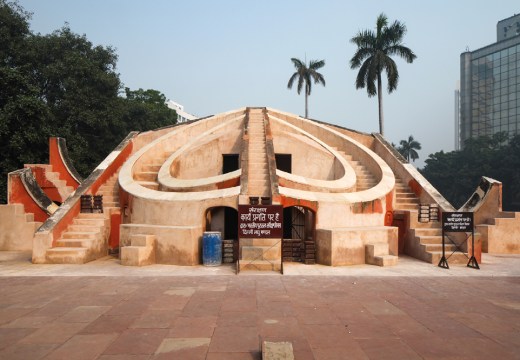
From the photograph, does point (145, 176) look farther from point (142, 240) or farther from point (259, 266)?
point (259, 266)

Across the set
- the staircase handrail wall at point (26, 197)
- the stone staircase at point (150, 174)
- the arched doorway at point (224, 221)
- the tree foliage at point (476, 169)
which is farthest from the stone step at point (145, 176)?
the tree foliage at point (476, 169)

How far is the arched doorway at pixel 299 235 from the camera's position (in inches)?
426

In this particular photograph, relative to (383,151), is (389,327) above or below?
below

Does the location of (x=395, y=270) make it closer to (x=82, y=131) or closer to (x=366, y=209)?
(x=366, y=209)

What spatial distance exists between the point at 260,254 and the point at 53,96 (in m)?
23.7

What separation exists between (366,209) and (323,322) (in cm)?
636

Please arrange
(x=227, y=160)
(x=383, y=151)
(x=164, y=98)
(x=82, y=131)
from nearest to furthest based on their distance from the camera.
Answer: (x=227, y=160) < (x=383, y=151) < (x=82, y=131) < (x=164, y=98)

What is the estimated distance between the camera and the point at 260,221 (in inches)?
382

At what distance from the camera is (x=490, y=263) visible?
38.0 feet

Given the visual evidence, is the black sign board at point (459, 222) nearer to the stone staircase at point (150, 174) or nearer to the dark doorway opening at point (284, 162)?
the dark doorway opening at point (284, 162)

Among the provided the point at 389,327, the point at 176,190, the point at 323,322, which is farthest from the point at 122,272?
the point at 389,327

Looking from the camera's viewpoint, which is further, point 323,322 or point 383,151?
point 383,151

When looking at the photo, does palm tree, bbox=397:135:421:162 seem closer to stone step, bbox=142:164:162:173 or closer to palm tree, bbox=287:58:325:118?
palm tree, bbox=287:58:325:118

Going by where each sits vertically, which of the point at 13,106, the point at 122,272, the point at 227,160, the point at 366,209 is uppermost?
the point at 13,106
